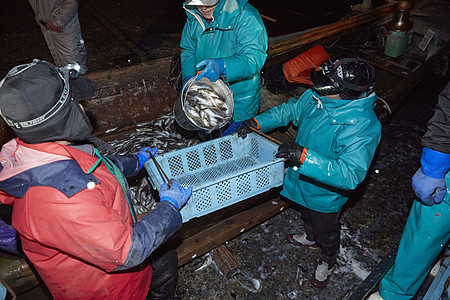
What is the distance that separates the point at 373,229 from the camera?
4.29 metres

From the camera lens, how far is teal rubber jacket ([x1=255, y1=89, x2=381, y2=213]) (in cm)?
254

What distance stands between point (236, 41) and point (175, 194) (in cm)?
190

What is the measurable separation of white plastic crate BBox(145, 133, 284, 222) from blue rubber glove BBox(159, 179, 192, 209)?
169 millimetres

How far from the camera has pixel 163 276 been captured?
113 inches

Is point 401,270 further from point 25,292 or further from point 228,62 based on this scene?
point 25,292

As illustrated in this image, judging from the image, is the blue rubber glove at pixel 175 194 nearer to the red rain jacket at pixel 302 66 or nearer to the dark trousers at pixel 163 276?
the dark trousers at pixel 163 276

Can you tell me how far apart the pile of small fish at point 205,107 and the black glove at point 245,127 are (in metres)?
0.28

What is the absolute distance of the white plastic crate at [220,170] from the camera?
2.73 metres

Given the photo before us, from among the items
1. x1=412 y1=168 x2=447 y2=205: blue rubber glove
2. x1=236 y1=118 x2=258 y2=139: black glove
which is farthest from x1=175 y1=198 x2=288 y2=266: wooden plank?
x1=412 y1=168 x2=447 y2=205: blue rubber glove

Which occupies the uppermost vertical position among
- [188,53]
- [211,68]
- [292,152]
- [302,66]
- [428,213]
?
[211,68]

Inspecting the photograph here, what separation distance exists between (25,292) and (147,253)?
1.97 metres

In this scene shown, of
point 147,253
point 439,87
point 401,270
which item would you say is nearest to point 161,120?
point 147,253

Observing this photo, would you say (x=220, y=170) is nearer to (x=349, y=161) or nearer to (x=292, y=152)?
(x=292, y=152)

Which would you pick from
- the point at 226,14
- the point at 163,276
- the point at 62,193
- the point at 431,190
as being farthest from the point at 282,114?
the point at 62,193
